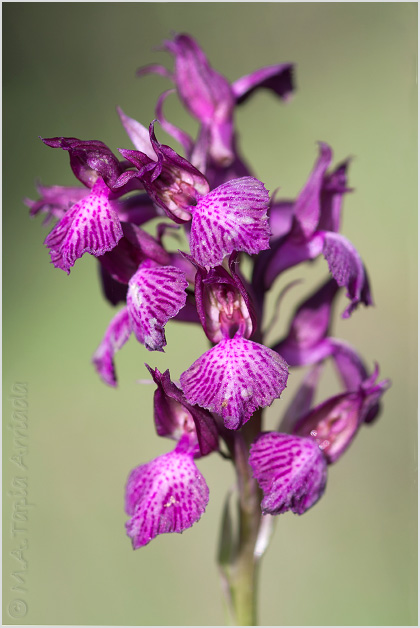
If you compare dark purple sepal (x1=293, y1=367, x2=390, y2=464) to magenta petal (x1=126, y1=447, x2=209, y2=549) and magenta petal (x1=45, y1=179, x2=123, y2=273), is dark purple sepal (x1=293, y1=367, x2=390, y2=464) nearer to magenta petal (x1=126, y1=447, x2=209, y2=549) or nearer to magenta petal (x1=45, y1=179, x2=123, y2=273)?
magenta petal (x1=126, y1=447, x2=209, y2=549)

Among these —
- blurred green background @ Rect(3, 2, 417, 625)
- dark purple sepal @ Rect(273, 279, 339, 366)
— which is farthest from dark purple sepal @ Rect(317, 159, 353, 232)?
blurred green background @ Rect(3, 2, 417, 625)

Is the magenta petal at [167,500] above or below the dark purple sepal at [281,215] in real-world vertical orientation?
below

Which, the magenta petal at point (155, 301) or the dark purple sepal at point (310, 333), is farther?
the dark purple sepal at point (310, 333)

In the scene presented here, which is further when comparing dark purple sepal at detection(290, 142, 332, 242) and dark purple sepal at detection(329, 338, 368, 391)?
dark purple sepal at detection(329, 338, 368, 391)

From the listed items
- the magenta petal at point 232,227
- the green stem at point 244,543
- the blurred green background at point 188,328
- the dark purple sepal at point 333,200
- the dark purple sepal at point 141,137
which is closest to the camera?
the magenta petal at point 232,227

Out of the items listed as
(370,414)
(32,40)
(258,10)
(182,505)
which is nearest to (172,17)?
(258,10)

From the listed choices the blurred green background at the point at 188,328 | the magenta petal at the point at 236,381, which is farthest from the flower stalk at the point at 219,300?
the blurred green background at the point at 188,328

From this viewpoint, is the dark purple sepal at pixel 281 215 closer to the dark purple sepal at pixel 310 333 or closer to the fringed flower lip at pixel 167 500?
the dark purple sepal at pixel 310 333

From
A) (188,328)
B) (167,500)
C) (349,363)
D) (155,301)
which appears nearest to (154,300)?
(155,301)
